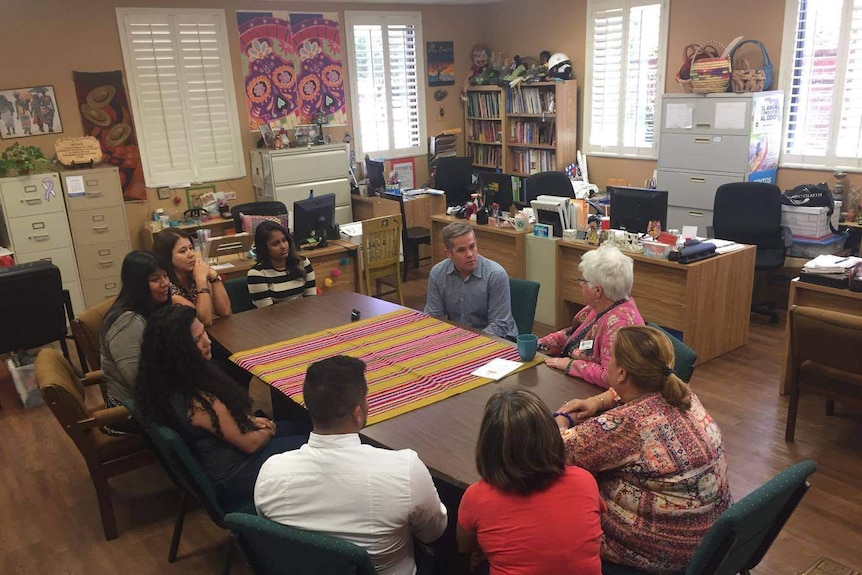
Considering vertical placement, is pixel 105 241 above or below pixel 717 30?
below

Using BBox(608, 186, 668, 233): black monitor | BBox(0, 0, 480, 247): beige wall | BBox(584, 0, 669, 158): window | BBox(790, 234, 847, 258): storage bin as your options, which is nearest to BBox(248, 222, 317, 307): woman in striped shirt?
BBox(608, 186, 668, 233): black monitor

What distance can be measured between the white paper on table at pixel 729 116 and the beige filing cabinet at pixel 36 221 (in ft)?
19.2

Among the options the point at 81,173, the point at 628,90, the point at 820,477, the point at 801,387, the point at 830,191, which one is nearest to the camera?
the point at 820,477

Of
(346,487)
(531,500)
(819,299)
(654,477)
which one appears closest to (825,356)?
(819,299)

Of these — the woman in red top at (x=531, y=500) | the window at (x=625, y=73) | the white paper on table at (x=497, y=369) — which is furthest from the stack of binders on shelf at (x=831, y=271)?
the window at (x=625, y=73)

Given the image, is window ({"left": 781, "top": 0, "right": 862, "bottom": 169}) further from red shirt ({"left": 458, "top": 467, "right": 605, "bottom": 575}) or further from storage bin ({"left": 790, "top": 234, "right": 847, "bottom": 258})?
red shirt ({"left": 458, "top": 467, "right": 605, "bottom": 575})

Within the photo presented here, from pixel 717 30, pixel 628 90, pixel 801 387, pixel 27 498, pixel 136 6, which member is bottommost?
pixel 27 498

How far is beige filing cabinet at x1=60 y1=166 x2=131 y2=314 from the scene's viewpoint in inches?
244

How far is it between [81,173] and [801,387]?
591 cm

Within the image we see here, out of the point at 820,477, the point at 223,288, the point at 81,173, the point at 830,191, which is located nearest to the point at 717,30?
the point at 830,191

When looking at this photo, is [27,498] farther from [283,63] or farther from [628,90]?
[628,90]

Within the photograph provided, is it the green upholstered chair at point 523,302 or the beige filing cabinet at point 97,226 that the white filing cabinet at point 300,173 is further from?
the green upholstered chair at point 523,302

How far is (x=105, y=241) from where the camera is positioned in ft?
21.1

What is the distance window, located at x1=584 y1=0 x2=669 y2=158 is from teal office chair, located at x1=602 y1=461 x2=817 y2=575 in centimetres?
577
